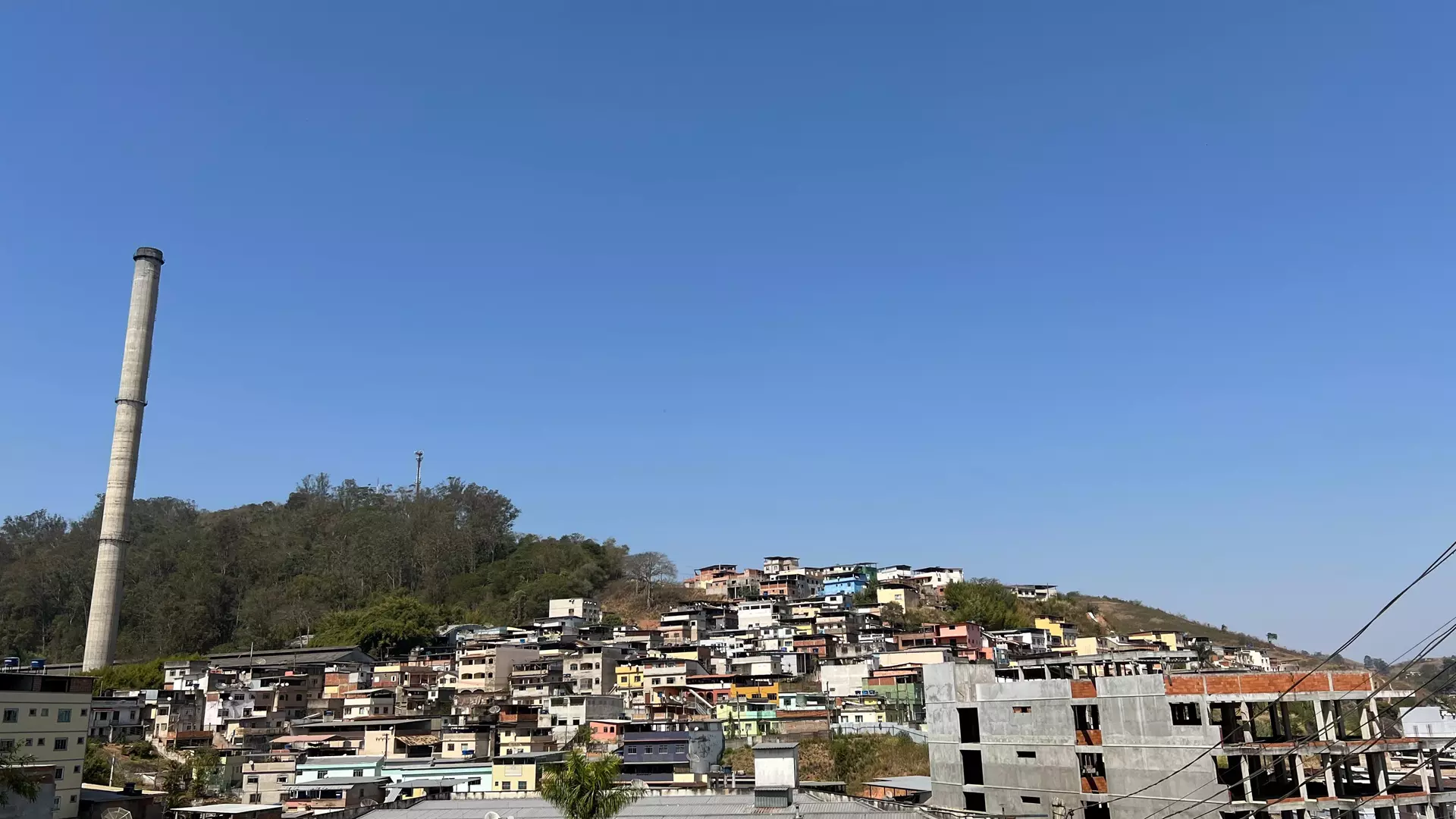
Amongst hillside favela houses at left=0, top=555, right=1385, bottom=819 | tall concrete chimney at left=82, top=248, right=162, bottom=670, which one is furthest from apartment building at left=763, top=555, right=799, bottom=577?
tall concrete chimney at left=82, top=248, right=162, bottom=670

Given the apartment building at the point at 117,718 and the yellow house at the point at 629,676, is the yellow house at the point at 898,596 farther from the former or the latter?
the apartment building at the point at 117,718

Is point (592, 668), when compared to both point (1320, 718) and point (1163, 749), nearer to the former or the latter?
point (1163, 749)

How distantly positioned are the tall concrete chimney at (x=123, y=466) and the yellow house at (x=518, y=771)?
43.9 m

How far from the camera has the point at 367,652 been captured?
75812 mm

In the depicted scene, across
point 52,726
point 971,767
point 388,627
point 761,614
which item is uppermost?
point 761,614

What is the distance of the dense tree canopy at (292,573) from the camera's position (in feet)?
291

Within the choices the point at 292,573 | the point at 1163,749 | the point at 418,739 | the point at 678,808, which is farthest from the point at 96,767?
the point at 292,573

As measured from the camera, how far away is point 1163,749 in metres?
29.2

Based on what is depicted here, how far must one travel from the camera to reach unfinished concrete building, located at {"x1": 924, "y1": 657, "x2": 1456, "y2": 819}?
86.9ft

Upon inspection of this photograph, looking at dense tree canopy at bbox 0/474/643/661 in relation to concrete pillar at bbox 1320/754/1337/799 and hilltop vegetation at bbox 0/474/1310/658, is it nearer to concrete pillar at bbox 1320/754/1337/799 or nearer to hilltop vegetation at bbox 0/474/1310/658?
hilltop vegetation at bbox 0/474/1310/658

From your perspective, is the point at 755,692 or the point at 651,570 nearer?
the point at 755,692

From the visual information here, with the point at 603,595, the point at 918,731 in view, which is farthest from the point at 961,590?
the point at 918,731

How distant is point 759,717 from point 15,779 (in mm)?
32705

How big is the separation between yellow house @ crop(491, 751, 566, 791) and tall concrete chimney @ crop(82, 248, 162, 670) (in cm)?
4390
